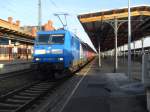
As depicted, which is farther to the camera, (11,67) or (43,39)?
(11,67)

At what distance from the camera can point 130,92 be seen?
16.2 metres

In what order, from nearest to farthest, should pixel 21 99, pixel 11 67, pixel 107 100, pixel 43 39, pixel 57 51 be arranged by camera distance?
pixel 107 100, pixel 21 99, pixel 57 51, pixel 43 39, pixel 11 67

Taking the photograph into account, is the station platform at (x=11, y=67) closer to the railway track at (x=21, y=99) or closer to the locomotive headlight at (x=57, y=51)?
the locomotive headlight at (x=57, y=51)

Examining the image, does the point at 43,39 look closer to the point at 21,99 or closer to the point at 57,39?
the point at 57,39

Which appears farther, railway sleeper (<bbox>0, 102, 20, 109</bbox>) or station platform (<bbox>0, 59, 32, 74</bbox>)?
station platform (<bbox>0, 59, 32, 74</bbox>)

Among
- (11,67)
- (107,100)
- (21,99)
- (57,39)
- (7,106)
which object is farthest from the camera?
(11,67)

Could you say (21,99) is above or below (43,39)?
below

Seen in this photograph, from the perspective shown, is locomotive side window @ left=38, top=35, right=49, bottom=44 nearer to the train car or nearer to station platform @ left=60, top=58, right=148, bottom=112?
the train car

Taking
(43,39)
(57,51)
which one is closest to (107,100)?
(57,51)

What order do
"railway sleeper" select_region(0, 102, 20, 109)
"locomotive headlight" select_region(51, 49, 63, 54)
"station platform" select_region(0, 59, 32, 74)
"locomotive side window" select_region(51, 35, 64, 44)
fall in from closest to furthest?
1. "railway sleeper" select_region(0, 102, 20, 109)
2. "locomotive headlight" select_region(51, 49, 63, 54)
3. "locomotive side window" select_region(51, 35, 64, 44)
4. "station platform" select_region(0, 59, 32, 74)

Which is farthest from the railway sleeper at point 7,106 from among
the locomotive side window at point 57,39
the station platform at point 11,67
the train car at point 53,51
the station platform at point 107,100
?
the station platform at point 11,67

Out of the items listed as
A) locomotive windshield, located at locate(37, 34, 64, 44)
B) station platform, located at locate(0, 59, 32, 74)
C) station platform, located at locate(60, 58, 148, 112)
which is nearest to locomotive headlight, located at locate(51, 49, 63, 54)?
locomotive windshield, located at locate(37, 34, 64, 44)

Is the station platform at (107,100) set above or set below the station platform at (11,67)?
below

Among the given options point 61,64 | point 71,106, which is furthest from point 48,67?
point 71,106
